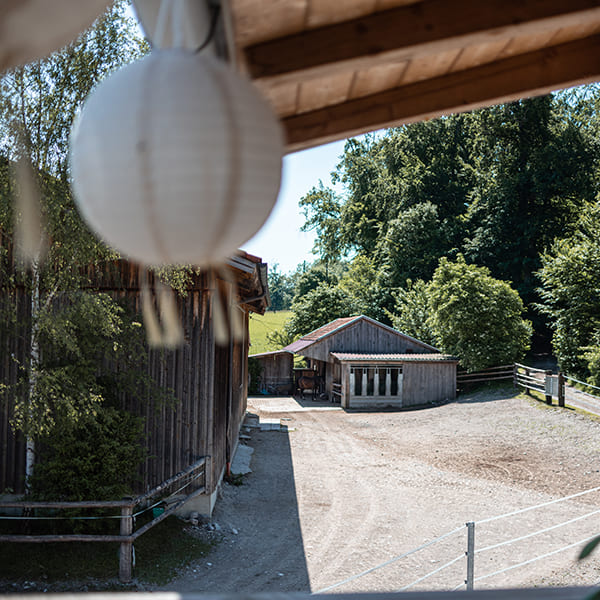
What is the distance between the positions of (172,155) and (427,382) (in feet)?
67.7

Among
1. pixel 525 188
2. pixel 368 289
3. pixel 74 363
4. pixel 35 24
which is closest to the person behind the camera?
pixel 35 24

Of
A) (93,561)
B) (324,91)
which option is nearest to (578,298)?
(93,561)

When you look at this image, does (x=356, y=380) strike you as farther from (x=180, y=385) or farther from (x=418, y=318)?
(x=180, y=385)

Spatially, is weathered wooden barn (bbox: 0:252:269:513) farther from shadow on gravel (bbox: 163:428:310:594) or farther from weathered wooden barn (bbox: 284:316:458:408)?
weathered wooden barn (bbox: 284:316:458:408)

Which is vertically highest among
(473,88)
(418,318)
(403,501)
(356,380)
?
(473,88)

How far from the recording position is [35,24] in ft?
2.77

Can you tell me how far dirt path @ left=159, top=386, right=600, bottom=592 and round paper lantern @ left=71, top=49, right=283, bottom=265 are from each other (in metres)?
5.89

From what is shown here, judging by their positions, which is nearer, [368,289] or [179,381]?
[179,381]

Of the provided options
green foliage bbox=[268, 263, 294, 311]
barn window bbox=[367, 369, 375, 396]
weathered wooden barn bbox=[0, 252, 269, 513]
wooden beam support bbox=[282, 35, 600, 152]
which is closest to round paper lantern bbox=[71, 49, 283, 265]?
wooden beam support bbox=[282, 35, 600, 152]

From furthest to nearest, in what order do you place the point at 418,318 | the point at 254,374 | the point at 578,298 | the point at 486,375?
the point at 418,318
the point at 254,374
the point at 486,375
the point at 578,298

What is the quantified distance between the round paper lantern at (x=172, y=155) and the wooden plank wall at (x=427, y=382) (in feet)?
66.1

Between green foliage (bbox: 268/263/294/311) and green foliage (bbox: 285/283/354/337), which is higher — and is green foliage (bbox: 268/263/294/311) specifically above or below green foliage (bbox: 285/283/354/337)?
above

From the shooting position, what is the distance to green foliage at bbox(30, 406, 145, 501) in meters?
6.45

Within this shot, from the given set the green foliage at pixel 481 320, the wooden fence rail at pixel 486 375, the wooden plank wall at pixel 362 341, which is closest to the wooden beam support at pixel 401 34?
the green foliage at pixel 481 320
